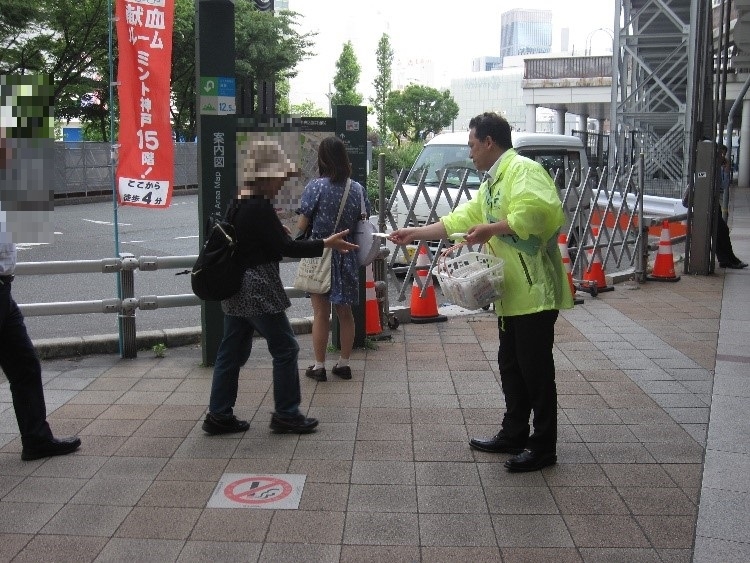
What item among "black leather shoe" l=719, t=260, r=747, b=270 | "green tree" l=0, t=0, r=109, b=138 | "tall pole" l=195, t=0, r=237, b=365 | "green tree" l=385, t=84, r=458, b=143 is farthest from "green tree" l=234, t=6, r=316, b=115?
"tall pole" l=195, t=0, r=237, b=365

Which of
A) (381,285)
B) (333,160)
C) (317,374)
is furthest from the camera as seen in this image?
(381,285)

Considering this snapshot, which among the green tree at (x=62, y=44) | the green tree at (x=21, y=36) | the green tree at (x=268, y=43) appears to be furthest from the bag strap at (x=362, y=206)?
the green tree at (x=268, y=43)

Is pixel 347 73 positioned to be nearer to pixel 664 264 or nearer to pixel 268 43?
pixel 268 43

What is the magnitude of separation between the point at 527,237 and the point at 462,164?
334 inches

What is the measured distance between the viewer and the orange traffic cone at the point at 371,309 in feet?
24.0

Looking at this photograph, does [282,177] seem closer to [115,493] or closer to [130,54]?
[115,493]

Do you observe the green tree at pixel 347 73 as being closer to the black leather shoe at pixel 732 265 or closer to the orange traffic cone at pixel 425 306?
the black leather shoe at pixel 732 265

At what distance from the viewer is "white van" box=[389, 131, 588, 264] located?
36.4ft

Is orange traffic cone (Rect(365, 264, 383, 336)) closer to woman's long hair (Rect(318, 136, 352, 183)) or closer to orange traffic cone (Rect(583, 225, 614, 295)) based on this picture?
woman's long hair (Rect(318, 136, 352, 183))

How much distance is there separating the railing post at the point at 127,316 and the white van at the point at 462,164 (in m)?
4.16

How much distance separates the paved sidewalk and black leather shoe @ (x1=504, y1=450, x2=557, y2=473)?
6 cm

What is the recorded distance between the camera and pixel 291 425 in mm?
5051

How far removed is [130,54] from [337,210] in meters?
2.18

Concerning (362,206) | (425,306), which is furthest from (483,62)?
(362,206)
